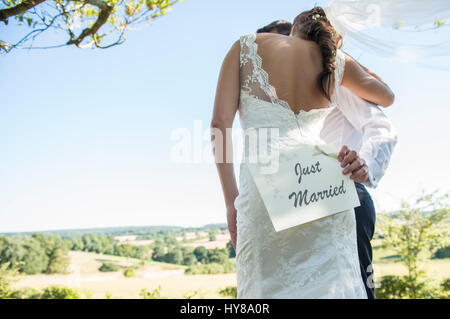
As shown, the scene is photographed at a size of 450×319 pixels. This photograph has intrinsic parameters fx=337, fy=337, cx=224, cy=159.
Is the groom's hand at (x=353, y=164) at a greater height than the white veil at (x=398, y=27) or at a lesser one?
lesser

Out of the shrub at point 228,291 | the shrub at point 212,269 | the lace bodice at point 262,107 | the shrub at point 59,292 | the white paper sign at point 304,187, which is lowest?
the shrub at point 212,269

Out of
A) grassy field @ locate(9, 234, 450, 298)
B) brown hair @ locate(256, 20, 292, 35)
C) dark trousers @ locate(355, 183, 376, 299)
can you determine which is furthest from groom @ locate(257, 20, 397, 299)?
grassy field @ locate(9, 234, 450, 298)

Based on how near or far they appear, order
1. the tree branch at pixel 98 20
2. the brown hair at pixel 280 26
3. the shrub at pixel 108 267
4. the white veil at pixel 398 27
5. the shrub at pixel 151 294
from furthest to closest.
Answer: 1. the shrub at pixel 108 267
2. the shrub at pixel 151 294
3. the tree branch at pixel 98 20
4. the brown hair at pixel 280 26
5. the white veil at pixel 398 27

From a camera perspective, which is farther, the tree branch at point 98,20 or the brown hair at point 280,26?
the tree branch at point 98,20

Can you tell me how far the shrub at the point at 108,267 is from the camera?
292 inches

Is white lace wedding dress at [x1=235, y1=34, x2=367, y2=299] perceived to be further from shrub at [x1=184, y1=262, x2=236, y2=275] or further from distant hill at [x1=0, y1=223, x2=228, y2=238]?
distant hill at [x1=0, y1=223, x2=228, y2=238]

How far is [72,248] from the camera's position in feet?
24.4

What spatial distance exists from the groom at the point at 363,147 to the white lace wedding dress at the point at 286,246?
0.47ft

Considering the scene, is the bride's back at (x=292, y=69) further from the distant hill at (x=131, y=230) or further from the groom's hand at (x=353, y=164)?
the distant hill at (x=131, y=230)

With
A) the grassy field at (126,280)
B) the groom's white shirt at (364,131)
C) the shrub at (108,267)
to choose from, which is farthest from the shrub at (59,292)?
the groom's white shirt at (364,131)

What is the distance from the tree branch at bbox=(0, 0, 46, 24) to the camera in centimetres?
230

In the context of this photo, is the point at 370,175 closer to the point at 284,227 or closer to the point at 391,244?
the point at 284,227
